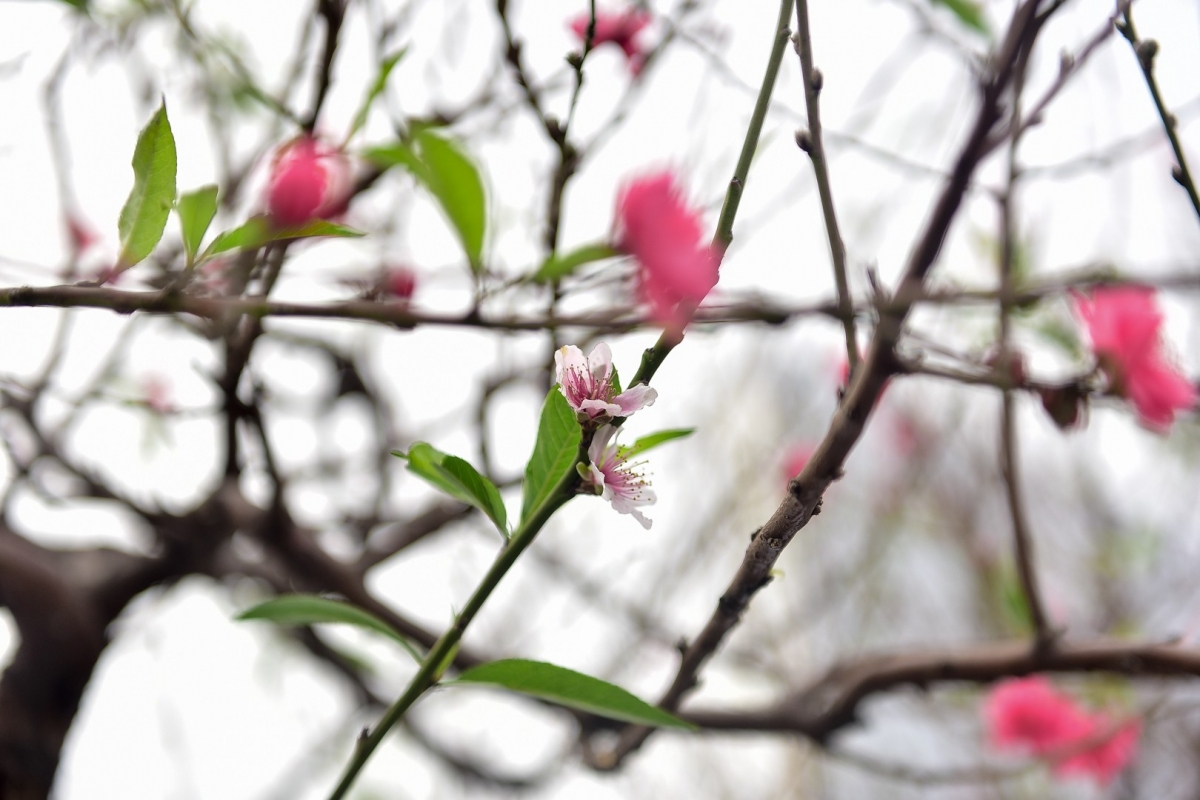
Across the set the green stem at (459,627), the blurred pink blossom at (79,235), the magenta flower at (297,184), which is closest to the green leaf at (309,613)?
the green stem at (459,627)

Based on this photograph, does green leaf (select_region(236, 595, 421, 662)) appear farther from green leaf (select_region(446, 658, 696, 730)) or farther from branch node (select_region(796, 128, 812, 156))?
branch node (select_region(796, 128, 812, 156))

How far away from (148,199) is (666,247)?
171mm

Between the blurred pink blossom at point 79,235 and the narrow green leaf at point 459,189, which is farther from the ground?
the blurred pink blossom at point 79,235

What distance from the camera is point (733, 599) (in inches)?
10.6

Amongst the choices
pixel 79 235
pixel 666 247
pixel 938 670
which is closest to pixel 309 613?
pixel 666 247

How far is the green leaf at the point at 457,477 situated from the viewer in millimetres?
240

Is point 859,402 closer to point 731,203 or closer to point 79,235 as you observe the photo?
point 731,203

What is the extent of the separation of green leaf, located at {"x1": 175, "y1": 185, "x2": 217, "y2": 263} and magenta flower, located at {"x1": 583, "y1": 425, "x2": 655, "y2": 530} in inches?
6.1

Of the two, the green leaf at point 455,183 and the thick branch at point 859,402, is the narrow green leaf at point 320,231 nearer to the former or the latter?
the green leaf at point 455,183

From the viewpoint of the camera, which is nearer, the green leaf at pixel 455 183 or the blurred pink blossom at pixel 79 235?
the green leaf at pixel 455 183

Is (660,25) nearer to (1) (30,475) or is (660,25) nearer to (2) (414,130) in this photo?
(2) (414,130)

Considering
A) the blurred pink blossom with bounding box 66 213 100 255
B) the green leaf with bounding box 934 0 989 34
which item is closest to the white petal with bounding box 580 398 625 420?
the green leaf with bounding box 934 0 989 34

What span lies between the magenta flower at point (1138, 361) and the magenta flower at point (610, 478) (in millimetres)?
266

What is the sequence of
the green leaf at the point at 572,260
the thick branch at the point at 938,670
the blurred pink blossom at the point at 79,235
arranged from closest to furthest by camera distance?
1. the green leaf at the point at 572,260
2. the thick branch at the point at 938,670
3. the blurred pink blossom at the point at 79,235
